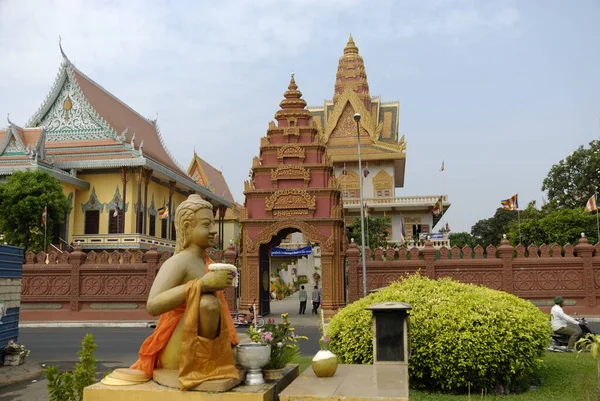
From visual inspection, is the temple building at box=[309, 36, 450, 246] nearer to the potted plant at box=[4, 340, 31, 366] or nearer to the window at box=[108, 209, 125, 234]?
the window at box=[108, 209, 125, 234]

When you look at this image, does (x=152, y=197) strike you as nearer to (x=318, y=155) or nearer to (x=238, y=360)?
(x=318, y=155)

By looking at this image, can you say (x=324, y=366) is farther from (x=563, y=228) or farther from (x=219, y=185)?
(x=219, y=185)

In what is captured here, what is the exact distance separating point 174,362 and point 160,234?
29061mm

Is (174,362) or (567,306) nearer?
(174,362)

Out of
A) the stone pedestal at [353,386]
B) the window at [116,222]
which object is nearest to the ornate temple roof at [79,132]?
the window at [116,222]

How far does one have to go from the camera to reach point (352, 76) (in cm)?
4797

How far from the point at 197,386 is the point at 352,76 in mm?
46483

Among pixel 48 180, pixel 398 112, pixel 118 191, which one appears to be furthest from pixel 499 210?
pixel 48 180

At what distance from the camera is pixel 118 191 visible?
27.6 m

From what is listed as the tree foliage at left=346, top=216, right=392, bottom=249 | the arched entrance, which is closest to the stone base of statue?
the arched entrance

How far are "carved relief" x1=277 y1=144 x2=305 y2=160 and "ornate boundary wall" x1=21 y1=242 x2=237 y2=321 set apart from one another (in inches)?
154

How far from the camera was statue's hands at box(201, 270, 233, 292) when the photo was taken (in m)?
3.73

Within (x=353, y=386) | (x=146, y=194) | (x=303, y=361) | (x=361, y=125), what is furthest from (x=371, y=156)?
(x=353, y=386)

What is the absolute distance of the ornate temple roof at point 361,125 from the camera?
42.5m
